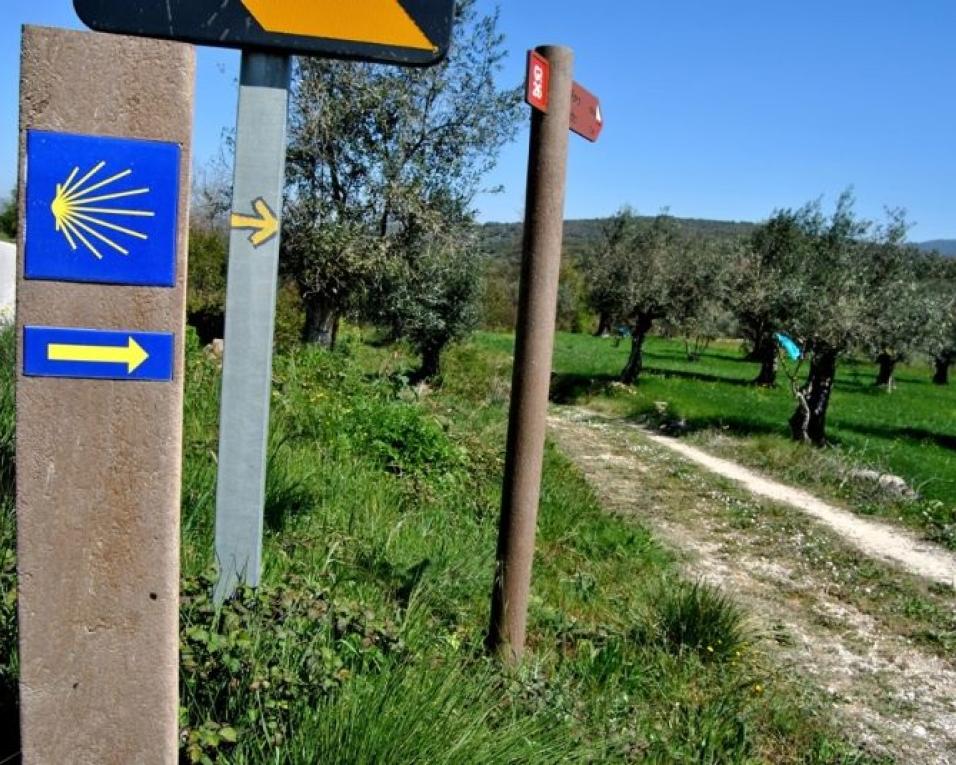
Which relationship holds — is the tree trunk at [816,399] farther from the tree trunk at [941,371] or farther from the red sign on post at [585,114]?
the tree trunk at [941,371]

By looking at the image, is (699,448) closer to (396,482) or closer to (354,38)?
(396,482)

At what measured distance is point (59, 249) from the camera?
173cm

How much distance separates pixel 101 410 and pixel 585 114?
2.51m

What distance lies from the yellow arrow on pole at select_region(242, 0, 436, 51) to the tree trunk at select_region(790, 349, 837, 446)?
16.2 m

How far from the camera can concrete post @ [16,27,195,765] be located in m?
1.72

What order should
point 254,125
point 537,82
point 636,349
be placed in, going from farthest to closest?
point 636,349, point 537,82, point 254,125

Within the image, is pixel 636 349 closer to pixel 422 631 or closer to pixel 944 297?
pixel 944 297

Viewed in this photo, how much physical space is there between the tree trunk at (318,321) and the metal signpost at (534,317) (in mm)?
13354

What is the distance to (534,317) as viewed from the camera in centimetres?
350

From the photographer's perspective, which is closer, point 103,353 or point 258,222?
point 103,353

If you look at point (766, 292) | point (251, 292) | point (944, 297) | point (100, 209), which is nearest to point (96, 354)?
point (100, 209)

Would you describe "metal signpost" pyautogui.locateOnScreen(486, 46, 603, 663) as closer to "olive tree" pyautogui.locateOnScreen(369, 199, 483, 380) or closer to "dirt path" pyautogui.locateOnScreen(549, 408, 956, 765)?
"dirt path" pyautogui.locateOnScreen(549, 408, 956, 765)

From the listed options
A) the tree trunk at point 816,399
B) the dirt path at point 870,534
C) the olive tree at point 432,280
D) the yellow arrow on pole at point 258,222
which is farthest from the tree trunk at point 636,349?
the yellow arrow on pole at point 258,222

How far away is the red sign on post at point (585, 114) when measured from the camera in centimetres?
349
